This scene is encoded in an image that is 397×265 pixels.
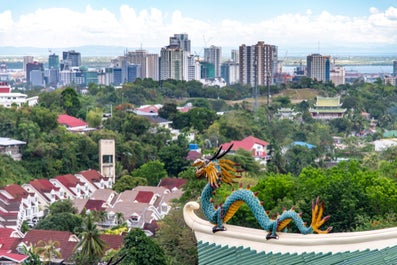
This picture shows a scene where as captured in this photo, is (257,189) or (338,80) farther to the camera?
(338,80)

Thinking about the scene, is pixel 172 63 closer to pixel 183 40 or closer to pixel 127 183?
pixel 183 40

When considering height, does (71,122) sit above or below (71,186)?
above

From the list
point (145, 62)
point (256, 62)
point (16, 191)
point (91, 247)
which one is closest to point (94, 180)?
point (16, 191)

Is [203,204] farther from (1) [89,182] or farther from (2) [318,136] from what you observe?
(2) [318,136]

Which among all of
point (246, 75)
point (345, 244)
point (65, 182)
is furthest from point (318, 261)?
point (246, 75)

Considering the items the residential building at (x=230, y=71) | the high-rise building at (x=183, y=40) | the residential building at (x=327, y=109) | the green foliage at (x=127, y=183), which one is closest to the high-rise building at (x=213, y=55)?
the residential building at (x=230, y=71)

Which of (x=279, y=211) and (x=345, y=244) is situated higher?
(x=345, y=244)

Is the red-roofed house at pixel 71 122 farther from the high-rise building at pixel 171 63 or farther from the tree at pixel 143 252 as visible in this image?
the high-rise building at pixel 171 63
